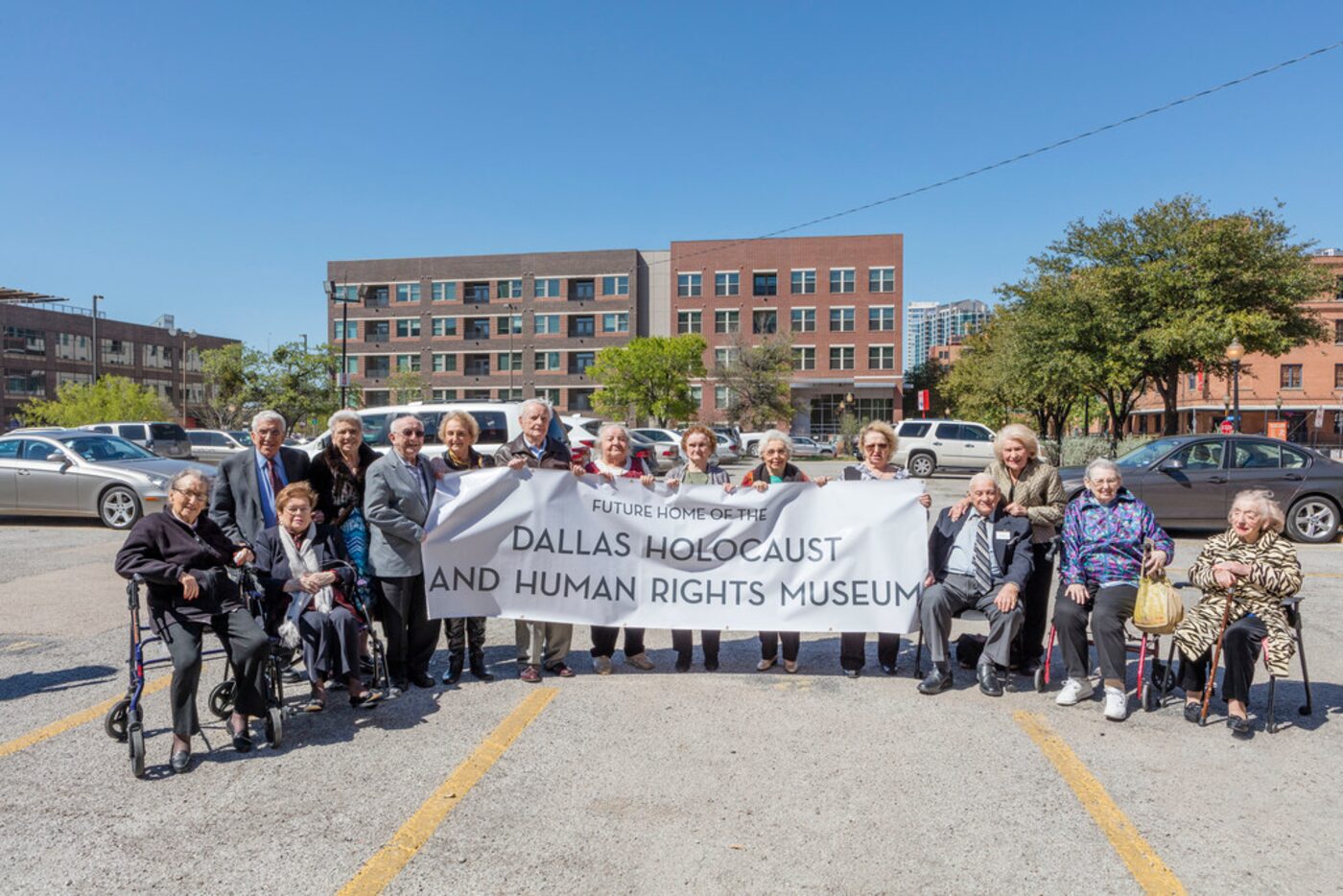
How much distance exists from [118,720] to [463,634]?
2054 mm

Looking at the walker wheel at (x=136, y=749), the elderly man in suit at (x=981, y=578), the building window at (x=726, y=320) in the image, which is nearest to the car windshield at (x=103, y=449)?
the walker wheel at (x=136, y=749)

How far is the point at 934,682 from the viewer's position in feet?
18.6

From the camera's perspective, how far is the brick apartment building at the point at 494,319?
260 ft

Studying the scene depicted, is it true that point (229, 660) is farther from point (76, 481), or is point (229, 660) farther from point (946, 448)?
point (946, 448)

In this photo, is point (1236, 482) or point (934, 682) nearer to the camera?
point (934, 682)

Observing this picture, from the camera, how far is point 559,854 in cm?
351

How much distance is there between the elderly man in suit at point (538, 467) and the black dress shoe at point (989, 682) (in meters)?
2.73

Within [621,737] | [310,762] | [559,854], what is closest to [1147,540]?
[621,737]

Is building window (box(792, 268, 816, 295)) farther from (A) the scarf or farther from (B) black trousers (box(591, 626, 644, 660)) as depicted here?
(A) the scarf

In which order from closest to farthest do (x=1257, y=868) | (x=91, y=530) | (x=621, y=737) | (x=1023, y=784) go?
(x=1257, y=868) < (x=1023, y=784) < (x=621, y=737) < (x=91, y=530)

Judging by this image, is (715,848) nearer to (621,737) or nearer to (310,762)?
(621,737)

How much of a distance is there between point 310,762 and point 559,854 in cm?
168

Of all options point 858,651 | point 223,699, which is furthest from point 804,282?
point 223,699

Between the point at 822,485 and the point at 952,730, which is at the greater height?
the point at 822,485
